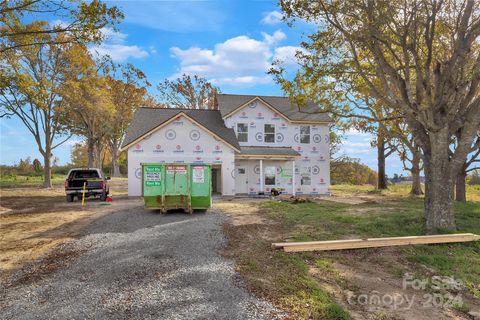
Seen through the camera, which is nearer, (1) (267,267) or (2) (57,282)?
(2) (57,282)

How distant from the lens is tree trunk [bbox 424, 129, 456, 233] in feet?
38.1

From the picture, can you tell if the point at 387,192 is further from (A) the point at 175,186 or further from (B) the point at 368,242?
(A) the point at 175,186

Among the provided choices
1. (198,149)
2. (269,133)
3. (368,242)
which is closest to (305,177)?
(269,133)

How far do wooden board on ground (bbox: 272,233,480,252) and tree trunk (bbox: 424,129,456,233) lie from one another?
100 cm

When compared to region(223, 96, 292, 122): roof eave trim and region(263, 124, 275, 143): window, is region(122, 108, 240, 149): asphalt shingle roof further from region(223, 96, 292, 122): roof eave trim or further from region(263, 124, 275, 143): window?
region(263, 124, 275, 143): window

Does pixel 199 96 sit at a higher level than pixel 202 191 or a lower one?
higher

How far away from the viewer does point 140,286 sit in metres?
6.15

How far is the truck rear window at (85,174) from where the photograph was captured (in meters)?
20.1

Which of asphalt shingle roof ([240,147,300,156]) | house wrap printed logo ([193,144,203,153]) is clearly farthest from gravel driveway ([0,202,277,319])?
asphalt shingle roof ([240,147,300,156])

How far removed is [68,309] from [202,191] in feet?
32.0

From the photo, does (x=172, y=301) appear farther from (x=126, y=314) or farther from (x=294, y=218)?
(x=294, y=218)

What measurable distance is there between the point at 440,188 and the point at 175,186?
35.3 feet

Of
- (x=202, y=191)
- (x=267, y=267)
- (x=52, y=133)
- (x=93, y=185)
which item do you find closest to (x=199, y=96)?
(x=52, y=133)

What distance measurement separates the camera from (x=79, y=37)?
38.6ft
